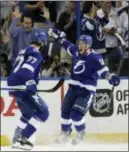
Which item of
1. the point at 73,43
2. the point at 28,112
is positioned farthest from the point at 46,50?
the point at 28,112

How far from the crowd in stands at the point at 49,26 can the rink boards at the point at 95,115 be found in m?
0.23

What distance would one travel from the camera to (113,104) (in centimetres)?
935

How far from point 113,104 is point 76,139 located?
737mm

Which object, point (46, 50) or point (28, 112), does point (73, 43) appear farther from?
point (28, 112)

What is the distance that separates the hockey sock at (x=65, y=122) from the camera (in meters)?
8.89

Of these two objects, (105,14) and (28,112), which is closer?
(28,112)

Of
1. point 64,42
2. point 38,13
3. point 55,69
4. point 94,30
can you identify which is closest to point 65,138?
point 55,69

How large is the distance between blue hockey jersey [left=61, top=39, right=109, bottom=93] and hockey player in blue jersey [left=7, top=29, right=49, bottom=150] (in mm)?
451

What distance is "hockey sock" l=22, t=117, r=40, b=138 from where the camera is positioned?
8305 mm

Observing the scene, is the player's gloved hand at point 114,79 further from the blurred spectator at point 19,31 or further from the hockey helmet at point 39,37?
the blurred spectator at point 19,31

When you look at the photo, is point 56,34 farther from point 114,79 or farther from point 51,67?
point 114,79

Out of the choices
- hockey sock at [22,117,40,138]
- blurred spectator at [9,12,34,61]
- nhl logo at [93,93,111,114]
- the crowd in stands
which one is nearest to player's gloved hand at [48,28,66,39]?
the crowd in stands

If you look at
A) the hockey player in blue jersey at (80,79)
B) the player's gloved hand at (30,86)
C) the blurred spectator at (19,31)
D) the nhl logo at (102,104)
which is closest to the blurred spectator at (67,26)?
the hockey player in blue jersey at (80,79)

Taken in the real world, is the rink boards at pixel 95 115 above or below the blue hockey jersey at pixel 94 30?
below
